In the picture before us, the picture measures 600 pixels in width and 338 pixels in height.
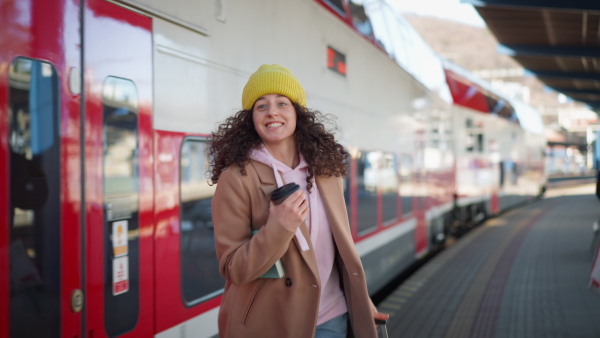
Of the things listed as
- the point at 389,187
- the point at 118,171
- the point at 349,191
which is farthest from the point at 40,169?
the point at 389,187

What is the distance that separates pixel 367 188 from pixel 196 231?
10.8 ft

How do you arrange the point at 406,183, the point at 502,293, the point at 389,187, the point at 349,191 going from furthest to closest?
the point at 406,183, the point at 389,187, the point at 502,293, the point at 349,191

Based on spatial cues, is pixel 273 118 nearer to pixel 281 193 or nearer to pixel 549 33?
pixel 281 193

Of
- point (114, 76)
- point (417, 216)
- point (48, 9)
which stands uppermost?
point (48, 9)

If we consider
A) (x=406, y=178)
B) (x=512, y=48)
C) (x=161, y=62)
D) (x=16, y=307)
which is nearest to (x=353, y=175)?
(x=406, y=178)

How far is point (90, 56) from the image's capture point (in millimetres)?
2297

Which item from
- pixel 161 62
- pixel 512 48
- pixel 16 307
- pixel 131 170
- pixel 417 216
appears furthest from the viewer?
pixel 512 48

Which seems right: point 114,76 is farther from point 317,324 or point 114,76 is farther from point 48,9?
point 317,324

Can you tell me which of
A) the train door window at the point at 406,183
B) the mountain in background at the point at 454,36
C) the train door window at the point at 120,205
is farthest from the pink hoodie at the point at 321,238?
the mountain in background at the point at 454,36

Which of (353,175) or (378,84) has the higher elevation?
(378,84)

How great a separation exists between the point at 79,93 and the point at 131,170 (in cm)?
40

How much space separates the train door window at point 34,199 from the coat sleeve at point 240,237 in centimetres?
61

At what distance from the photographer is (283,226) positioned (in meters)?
1.81

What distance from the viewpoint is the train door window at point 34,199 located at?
198 centimetres
